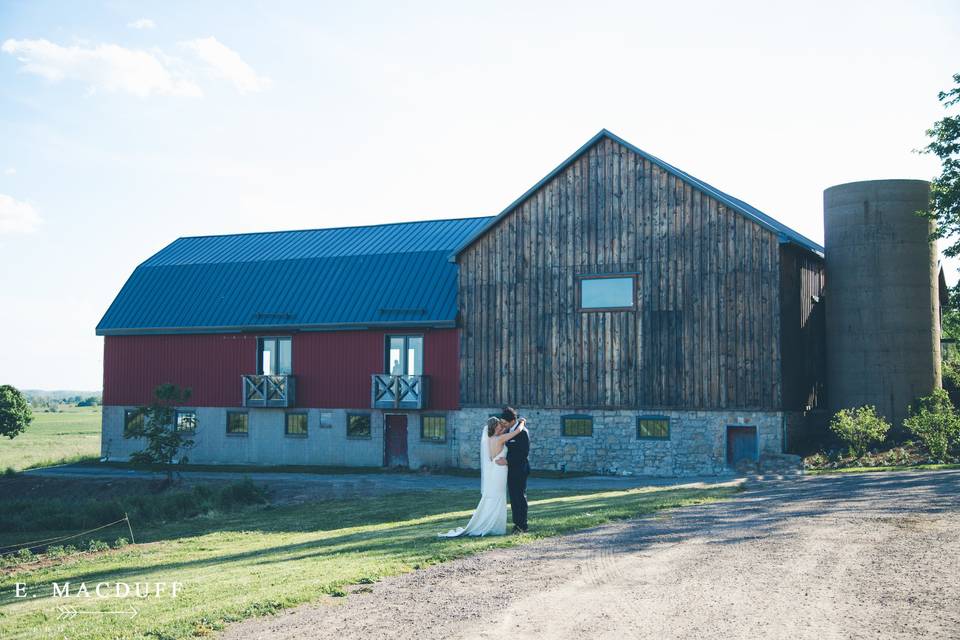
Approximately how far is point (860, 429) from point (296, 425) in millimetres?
20891

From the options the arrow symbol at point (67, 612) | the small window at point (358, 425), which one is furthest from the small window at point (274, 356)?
the arrow symbol at point (67, 612)

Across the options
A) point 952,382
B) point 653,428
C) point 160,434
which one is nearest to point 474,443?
point 653,428

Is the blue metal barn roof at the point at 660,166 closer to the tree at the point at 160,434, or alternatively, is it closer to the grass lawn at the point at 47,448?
the tree at the point at 160,434

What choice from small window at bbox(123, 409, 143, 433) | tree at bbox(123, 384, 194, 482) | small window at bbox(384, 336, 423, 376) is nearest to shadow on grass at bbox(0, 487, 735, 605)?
tree at bbox(123, 384, 194, 482)

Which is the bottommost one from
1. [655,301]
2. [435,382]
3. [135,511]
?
[135,511]

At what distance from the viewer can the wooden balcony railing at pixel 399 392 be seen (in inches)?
1319

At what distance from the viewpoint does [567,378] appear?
101 feet

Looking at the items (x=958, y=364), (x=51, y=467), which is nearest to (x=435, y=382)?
(x=51, y=467)

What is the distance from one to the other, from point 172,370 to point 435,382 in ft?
41.7

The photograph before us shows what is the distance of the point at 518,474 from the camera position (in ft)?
48.0

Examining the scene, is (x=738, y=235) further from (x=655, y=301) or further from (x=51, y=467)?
(x=51, y=467)

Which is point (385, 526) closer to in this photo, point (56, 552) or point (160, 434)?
point (56, 552)

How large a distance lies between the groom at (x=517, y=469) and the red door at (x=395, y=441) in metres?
19.7

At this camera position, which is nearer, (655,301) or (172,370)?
(655,301)
